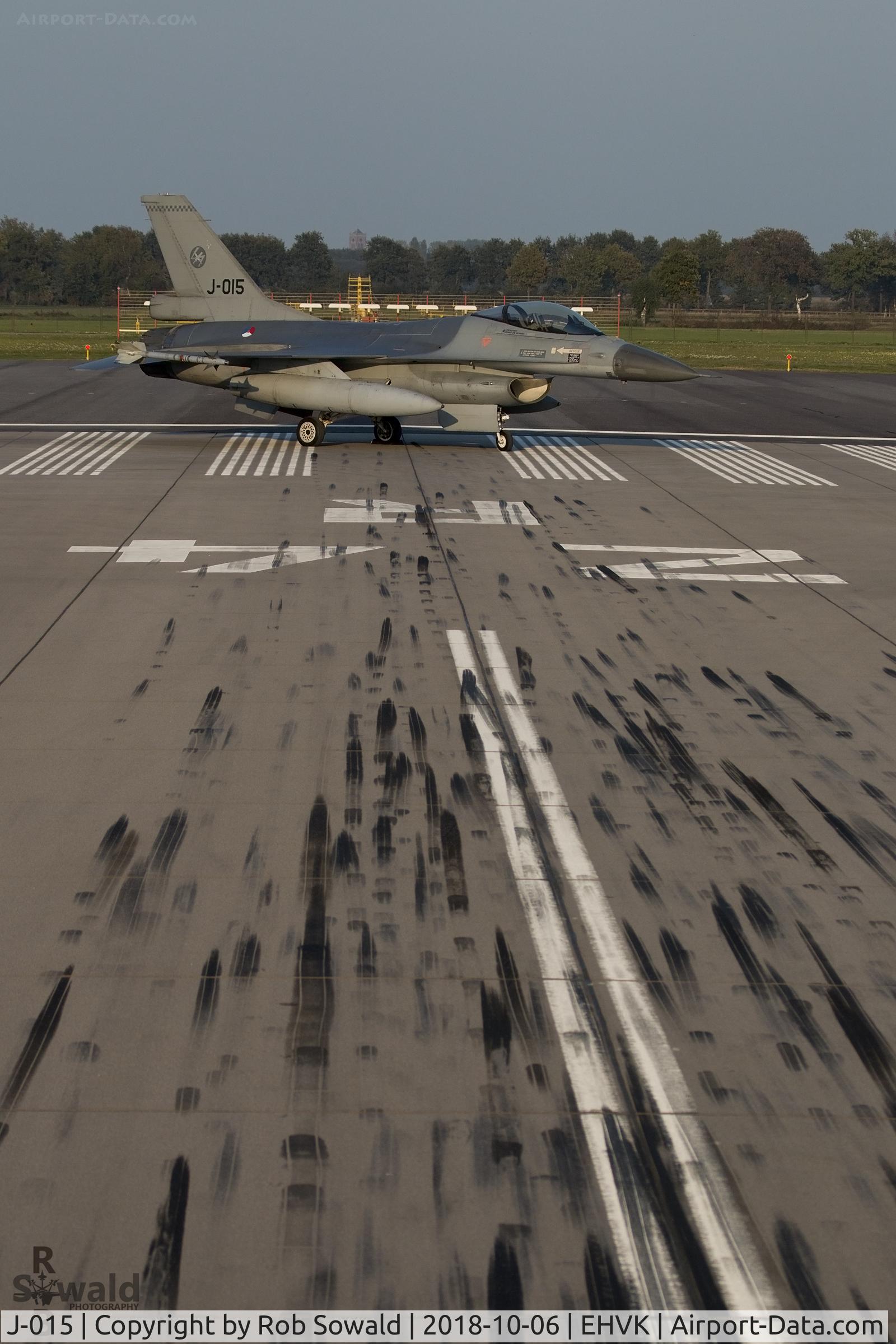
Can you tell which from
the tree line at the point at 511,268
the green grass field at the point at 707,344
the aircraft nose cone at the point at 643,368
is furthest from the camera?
the tree line at the point at 511,268

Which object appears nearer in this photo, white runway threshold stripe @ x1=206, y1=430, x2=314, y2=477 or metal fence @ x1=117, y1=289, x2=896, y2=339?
white runway threshold stripe @ x1=206, y1=430, x2=314, y2=477

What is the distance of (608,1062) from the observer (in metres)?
5.73

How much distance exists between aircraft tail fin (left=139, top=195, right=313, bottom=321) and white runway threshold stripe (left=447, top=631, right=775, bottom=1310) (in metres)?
18.7

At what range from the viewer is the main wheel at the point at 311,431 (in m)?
24.6

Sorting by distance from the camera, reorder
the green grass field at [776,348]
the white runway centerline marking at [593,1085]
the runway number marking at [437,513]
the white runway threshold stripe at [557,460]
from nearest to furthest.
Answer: the white runway centerline marking at [593,1085], the runway number marking at [437,513], the white runway threshold stripe at [557,460], the green grass field at [776,348]

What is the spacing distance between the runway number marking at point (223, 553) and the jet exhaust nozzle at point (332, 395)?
769 cm

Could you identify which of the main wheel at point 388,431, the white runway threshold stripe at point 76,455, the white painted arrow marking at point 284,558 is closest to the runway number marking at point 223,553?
the white painted arrow marking at point 284,558

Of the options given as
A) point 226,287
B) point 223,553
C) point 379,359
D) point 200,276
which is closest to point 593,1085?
point 223,553

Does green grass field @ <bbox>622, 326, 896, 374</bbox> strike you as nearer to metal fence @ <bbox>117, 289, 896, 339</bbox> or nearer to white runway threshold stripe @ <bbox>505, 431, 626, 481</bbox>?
metal fence @ <bbox>117, 289, 896, 339</bbox>

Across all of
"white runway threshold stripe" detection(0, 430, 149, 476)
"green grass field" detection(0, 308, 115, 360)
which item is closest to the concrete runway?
"white runway threshold stripe" detection(0, 430, 149, 476)

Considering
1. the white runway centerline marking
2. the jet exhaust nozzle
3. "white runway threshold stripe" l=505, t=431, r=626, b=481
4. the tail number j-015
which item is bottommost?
the white runway centerline marking

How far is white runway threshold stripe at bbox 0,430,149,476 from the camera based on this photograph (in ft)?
72.8

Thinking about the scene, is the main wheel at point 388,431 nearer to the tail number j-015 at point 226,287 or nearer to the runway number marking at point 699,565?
the tail number j-015 at point 226,287

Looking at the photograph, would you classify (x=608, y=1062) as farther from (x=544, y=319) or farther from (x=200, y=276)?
(x=200, y=276)
